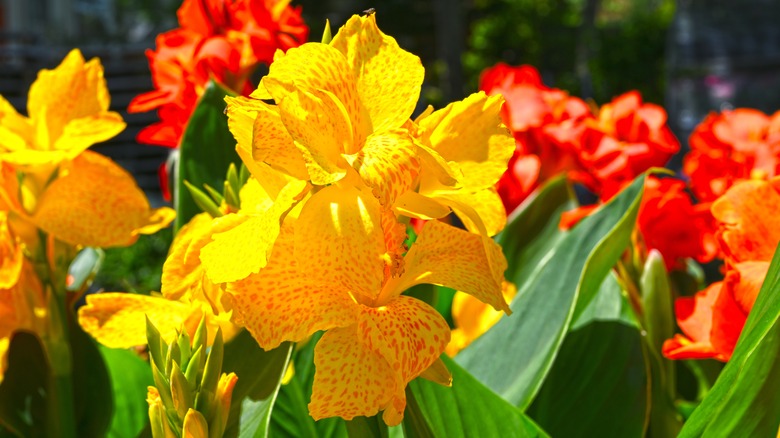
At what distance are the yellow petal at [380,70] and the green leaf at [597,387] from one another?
0.24 meters

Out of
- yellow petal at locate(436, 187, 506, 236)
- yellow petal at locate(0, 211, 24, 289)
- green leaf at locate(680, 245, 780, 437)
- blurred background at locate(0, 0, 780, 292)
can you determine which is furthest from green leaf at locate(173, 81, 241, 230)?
blurred background at locate(0, 0, 780, 292)

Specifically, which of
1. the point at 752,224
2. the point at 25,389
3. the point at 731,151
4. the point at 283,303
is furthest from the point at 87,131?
the point at 731,151

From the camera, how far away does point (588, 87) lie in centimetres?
922

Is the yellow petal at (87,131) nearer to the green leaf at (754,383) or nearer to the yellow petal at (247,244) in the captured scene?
the yellow petal at (247,244)

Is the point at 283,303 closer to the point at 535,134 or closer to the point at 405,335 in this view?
the point at 405,335

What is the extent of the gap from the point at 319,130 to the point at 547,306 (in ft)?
0.81

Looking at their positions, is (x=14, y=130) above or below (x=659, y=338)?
above

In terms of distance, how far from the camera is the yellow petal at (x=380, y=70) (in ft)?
1.21

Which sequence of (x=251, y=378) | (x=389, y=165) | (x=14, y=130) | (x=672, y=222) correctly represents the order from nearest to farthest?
(x=389, y=165)
(x=251, y=378)
(x=14, y=130)
(x=672, y=222)

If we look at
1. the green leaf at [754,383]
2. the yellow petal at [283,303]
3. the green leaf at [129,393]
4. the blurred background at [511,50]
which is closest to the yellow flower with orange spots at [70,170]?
the green leaf at [129,393]

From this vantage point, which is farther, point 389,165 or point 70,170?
Answer: point 70,170

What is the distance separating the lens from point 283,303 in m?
0.34

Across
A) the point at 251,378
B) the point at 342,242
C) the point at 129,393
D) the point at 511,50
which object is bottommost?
the point at 511,50

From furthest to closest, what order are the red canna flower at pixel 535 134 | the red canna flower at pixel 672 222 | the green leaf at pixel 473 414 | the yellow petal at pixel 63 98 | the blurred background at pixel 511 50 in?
the blurred background at pixel 511 50
the red canna flower at pixel 535 134
the red canna flower at pixel 672 222
the yellow petal at pixel 63 98
the green leaf at pixel 473 414
